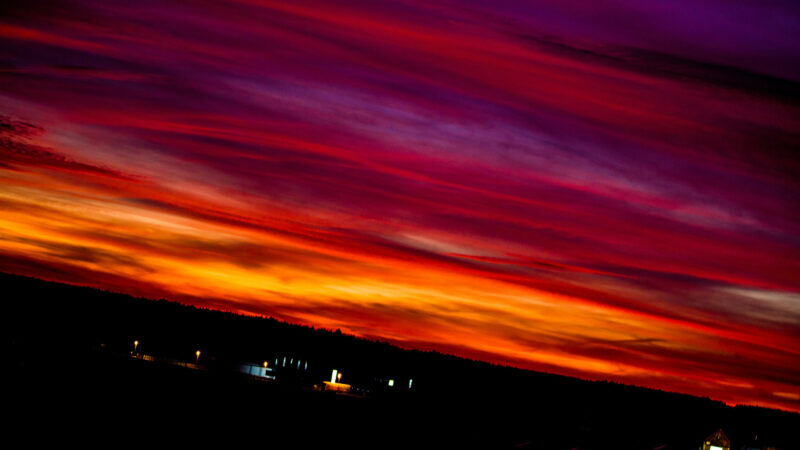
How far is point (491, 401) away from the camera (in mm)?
198125

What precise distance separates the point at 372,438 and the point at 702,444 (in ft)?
121

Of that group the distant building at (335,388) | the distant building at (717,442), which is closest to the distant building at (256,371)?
the distant building at (335,388)

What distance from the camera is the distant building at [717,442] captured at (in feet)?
290

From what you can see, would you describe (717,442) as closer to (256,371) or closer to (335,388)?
(335,388)

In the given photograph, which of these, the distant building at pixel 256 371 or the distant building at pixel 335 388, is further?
the distant building at pixel 256 371

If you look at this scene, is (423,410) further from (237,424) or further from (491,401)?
(491,401)

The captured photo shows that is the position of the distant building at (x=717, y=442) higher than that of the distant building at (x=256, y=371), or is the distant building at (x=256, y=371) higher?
the distant building at (x=256, y=371)

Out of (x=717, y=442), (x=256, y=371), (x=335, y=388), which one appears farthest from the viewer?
(x=256, y=371)

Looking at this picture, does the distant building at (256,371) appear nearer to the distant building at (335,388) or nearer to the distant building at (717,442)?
the distant building at (335,388)

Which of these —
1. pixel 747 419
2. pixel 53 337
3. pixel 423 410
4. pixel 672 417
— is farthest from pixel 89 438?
pixel 672 417

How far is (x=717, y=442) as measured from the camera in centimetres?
8894

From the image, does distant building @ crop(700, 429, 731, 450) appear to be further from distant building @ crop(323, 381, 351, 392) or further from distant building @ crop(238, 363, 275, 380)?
distant building @ crop(238, 363, 275, 380)

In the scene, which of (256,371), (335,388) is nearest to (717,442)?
(335,388)

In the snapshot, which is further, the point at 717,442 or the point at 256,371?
the point at 256,371
